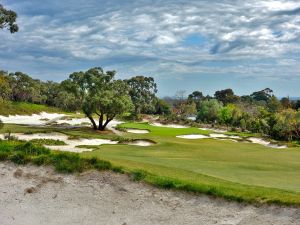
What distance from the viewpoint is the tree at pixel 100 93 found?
58344 millimetres

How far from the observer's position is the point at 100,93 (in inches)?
2317

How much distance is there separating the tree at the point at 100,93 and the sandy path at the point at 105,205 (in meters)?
40.9

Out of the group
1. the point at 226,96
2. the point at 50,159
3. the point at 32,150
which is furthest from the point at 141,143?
the point at 226,96

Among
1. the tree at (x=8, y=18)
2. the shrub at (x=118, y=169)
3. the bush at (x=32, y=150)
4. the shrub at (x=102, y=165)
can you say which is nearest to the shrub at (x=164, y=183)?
the shrub at (x=118, y=169)

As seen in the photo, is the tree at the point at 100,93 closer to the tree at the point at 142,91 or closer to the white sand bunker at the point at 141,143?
the white sand bunker at the point at 141,143

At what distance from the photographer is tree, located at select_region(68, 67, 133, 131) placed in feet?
191

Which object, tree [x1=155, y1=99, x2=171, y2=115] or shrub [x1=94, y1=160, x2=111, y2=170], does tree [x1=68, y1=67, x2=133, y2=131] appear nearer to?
shrub [x1=94, y1=160, x2=111, y2=170]

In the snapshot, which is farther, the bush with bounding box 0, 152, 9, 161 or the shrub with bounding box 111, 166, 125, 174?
the bush with bounding box 0, 152, 9, 161

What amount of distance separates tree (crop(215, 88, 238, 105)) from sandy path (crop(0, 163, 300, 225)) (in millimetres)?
163390

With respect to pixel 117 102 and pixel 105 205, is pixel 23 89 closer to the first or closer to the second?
pixel 117 102

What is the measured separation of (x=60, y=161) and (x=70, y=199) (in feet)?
10.0

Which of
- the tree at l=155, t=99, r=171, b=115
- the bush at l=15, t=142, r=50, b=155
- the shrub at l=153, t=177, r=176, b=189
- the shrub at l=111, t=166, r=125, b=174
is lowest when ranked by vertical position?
the shrub at l=153, t=177, r=176, b=189

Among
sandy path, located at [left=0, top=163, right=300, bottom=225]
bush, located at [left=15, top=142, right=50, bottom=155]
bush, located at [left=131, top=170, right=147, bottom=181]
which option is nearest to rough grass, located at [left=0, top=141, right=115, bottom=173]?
bush, located at [left=15, top=142, right=50, bottom=155]

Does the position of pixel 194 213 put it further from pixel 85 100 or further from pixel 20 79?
pixel 20 79
